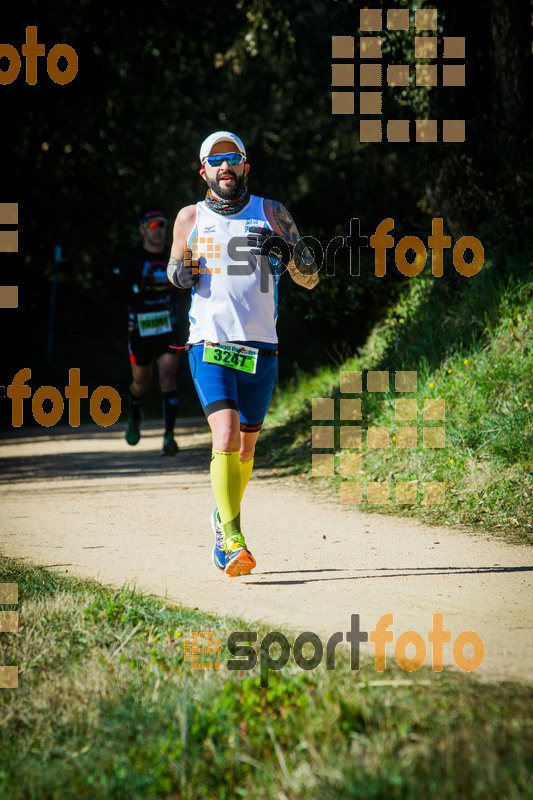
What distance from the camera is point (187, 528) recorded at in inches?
248

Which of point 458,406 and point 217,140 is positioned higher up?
point 217,140

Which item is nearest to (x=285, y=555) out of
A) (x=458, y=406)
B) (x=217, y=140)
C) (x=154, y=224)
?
(x=217, y=140)

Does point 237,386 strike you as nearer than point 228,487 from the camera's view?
No

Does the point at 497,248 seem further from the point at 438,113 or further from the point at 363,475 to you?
the point at 363,475

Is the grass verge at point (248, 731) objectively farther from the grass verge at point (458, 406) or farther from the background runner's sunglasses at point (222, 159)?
the grass verge at point (458, 406)

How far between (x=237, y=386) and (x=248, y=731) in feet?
8.41

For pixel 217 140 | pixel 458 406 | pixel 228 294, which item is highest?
pixel 217 140

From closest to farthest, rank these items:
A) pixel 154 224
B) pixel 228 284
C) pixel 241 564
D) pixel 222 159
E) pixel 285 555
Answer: pixel 241 564, pixel 228 284, pixel 222 159, pixel 285 555, pixel 154 224

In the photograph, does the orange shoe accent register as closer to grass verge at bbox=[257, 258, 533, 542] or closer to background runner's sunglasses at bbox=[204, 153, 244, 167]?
grass verge at bbox=[257, 258, 533, 542]

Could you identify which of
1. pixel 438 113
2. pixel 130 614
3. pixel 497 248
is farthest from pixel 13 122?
pixel 130 614

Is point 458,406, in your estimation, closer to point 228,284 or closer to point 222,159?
point 228,284

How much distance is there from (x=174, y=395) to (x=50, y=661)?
5714mm

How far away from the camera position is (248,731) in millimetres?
2658

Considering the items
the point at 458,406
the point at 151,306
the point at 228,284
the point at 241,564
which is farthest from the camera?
the point at 151,306
